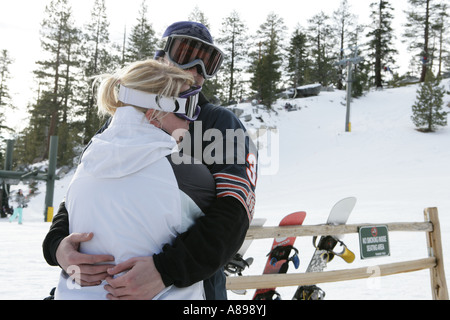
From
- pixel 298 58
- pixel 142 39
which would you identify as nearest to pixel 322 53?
pixel 298 58

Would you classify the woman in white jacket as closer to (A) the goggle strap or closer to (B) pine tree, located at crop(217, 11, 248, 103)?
(A) the goggle strap

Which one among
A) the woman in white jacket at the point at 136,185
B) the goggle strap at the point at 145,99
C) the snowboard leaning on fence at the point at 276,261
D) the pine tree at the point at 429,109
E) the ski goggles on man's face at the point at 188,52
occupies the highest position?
the pine tree at the point at 429,109

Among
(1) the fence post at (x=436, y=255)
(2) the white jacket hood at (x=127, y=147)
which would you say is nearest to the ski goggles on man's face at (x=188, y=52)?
(2) the white jacket hood at (x=127, y=147)

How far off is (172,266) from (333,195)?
12557 mm

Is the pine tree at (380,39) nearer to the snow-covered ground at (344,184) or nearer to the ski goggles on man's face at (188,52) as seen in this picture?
the snow-covered ground at (344,184)

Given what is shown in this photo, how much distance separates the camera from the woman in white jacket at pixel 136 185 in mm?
1061

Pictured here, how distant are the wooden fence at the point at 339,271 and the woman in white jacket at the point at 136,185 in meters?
1.75

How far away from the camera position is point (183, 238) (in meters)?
1.11

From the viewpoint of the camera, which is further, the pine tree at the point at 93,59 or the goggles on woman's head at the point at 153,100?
the pine tree at the point at 93,59

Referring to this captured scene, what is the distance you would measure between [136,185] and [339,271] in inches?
112

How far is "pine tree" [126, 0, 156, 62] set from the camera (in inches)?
1188

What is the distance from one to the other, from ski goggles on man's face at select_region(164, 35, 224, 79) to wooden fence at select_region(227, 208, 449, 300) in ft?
4.98
